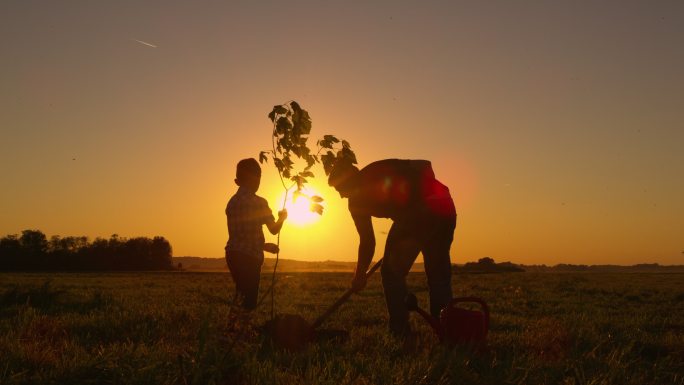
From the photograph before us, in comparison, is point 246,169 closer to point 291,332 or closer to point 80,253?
point 291,332

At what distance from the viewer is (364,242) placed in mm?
5895

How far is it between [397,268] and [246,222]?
1754 millimetres

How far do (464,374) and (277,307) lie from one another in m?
6.79

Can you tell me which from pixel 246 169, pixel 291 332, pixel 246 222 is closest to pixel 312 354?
pixel 291 332

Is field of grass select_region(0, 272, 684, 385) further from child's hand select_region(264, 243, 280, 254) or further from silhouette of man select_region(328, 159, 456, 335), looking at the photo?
child's hand select_region(264, 243, 280, 254)

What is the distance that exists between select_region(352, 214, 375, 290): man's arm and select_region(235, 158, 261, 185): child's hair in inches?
49.1

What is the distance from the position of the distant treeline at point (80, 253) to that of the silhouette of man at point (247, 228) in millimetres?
79384

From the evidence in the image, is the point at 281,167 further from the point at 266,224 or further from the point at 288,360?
the point at 288,360

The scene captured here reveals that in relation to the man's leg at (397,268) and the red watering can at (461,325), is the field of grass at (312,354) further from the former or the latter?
the man's leg at (397,268)

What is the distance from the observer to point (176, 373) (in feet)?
9.94

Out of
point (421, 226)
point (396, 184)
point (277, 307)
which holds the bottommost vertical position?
point (277, 307)

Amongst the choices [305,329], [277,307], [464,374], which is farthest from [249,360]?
→ [277,307]

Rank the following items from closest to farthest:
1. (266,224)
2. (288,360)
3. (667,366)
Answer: (288,360), (667,366), (266,224)

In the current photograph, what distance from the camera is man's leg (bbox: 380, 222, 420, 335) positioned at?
566cm
